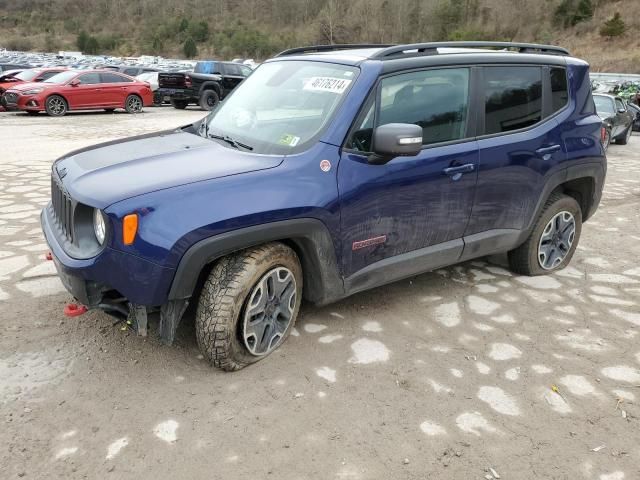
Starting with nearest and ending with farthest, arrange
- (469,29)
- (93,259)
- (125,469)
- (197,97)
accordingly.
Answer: (125,469) < (93,259) < (197,97) < (469,29)

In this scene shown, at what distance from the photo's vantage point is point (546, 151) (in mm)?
4379

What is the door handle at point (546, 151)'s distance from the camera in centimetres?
434

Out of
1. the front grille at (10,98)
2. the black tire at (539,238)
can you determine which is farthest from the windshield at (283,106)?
the front grille at (10,98)

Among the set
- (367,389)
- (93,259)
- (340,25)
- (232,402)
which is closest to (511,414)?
(367,389)

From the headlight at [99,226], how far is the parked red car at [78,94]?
52.2 feet

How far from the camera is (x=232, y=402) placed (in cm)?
296

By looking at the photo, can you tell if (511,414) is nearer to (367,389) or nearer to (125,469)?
(367,389)

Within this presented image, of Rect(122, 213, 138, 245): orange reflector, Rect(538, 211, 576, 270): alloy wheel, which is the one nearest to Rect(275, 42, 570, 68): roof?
Rect(538, 211, 576, 270): alloy wheel

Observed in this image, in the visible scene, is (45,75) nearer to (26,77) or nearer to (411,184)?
(26,77)

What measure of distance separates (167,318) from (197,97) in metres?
18.9

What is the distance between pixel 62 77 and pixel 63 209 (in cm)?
1637

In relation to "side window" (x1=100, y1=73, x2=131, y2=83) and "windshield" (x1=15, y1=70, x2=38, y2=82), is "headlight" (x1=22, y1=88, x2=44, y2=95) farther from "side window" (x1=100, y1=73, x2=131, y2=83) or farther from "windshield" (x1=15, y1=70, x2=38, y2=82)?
"side window" (x1=100, y1=73, x2=131, y2=83)

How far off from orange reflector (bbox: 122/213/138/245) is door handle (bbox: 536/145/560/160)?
307 centimetres

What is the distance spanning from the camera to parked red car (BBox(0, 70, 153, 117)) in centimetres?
1667
